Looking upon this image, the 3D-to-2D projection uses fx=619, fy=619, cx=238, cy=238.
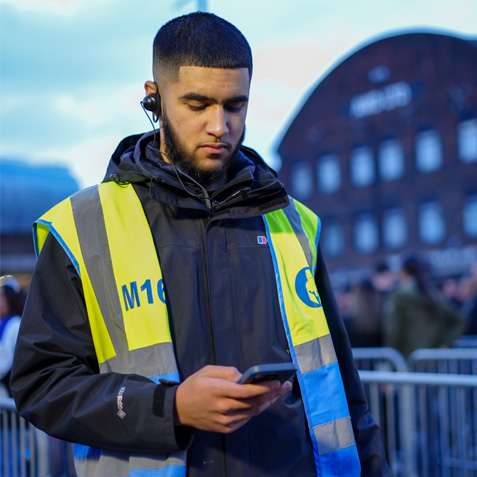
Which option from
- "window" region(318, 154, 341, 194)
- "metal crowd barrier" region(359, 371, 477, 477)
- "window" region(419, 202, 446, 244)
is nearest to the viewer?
"metal crowd barrier" region(359, 371, 477, 477)

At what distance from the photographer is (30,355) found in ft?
4.82

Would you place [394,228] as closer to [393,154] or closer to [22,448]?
[393,154]

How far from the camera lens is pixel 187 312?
155 cm

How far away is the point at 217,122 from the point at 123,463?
89 cm

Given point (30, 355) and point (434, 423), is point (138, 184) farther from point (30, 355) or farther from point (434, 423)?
point (434, 423)

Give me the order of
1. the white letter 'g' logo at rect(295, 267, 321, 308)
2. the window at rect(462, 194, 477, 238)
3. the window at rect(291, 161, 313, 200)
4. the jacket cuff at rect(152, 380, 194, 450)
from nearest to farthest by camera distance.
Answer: the jacket cuff at rect(152, 380, 194, 450)
the white letter 'g' logo at rect(295, 267, 321, 308)
the window at rect(462, 194, 477, 238)
the window at rect(291, 161, 313, 200)

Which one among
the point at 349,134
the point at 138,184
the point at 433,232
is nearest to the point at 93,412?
the point at 138,184

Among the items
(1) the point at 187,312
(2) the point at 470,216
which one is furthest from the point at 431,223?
(1) the point at 187,312

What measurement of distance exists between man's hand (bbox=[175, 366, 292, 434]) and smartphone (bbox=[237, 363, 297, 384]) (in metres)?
0.01

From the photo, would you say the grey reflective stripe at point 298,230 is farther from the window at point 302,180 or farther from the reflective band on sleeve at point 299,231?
the window at point 302,180

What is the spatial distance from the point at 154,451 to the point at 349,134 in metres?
29.4

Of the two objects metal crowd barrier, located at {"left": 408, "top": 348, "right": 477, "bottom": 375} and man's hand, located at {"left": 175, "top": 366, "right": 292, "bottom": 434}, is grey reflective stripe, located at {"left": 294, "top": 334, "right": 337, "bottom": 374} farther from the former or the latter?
metal crowd barrier, located at {"left": 408, "top": 348, "right": 477, "bottom": 375}

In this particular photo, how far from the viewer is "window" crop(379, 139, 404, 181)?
2789 centimetres

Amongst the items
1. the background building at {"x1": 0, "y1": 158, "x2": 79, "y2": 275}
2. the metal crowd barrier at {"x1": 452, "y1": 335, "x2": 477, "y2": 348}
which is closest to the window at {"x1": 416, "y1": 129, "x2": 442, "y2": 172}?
the background building at {"x1": 0, "y1": 158, "x2": 79, "y2": 275}
